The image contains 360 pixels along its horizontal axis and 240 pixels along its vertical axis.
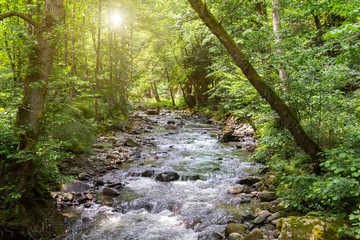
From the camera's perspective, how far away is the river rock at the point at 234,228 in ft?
15.3

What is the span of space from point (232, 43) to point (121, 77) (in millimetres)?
15263

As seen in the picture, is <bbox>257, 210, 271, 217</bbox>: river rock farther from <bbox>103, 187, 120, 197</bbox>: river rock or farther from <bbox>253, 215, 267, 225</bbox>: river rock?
<bbox>103, 187, 120, 197</bbox>: river rock

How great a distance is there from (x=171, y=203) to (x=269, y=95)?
13.7 ft

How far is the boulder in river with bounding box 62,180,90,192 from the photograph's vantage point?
686 cm

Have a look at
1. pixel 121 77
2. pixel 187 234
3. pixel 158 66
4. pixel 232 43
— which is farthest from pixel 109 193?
pixel 158 66

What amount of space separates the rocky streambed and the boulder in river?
0.02m

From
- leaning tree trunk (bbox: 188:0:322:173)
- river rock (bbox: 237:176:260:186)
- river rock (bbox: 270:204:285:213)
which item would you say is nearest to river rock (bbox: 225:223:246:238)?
river rock (bbox: 270:204:285:213)

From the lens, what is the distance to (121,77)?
19172mm

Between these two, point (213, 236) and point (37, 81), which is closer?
point (37, 81)

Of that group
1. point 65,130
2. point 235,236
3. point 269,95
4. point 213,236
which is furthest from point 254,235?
point 65,130

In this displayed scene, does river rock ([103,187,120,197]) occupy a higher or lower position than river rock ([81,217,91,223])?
higher

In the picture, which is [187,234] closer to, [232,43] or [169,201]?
[169,201]

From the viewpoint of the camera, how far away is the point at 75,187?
7.02 meters

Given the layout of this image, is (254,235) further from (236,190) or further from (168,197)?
(168,197)
